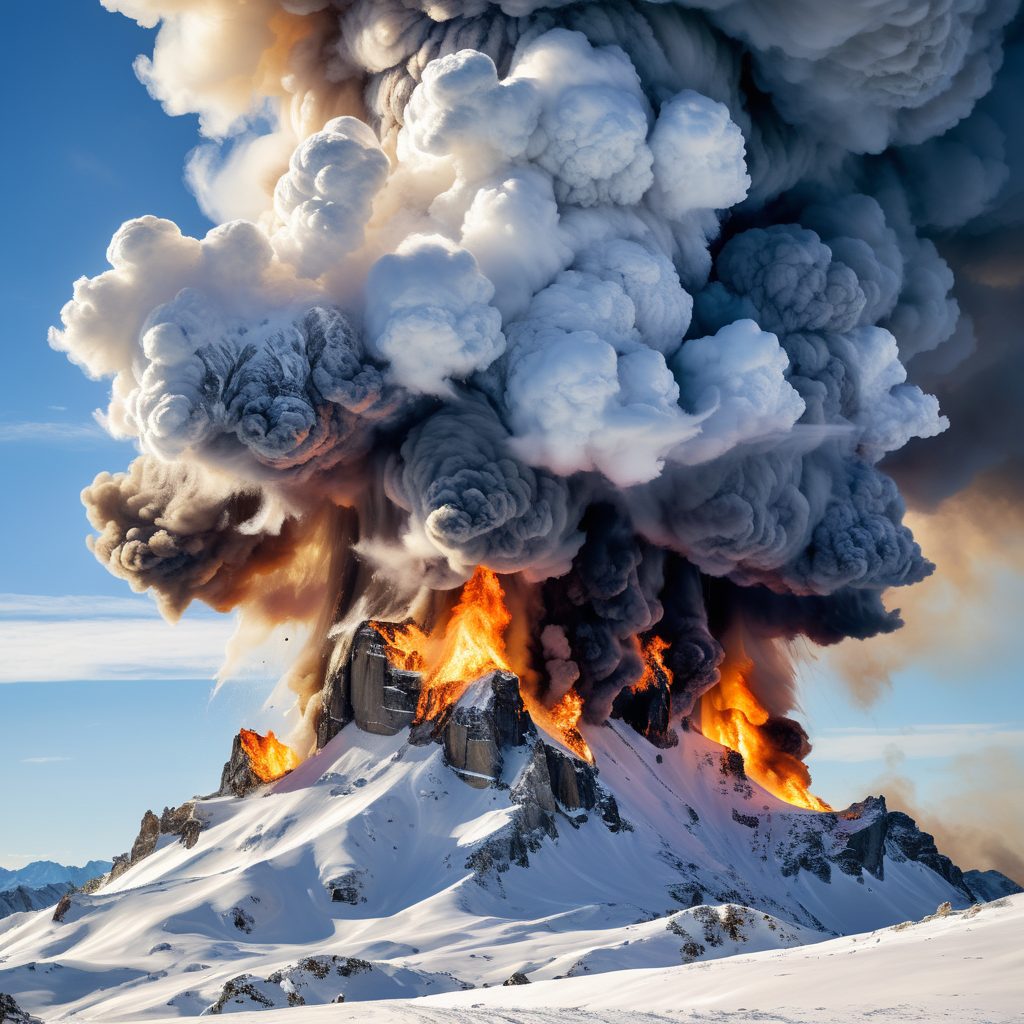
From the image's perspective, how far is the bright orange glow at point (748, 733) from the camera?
85.9 metres

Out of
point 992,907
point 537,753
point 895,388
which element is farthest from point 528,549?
point 992,907

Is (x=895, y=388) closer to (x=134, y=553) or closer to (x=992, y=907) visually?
(x=134, y=553)

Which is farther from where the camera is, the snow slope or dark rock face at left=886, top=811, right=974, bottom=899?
dark rock face at left=886, top=811, right=974, bottom=899

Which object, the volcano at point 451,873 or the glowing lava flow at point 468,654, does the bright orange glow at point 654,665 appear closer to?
the volcano at point 451,873

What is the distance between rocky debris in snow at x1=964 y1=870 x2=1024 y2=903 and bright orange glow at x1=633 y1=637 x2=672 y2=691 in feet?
93.9

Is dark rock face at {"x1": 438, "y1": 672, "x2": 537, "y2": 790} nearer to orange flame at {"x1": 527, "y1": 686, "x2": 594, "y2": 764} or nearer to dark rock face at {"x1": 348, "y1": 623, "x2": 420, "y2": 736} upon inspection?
dark rock face at {"x1": 348, "y1": 623, "x2": 420, "y2": 736}

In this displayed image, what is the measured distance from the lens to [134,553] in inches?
2387

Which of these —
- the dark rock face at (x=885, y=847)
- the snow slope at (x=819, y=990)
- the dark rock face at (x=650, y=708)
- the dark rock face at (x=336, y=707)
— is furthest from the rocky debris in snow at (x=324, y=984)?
the dark rock face at (x=885, y=847)

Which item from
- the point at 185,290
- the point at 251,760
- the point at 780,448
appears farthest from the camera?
the point at 251,760

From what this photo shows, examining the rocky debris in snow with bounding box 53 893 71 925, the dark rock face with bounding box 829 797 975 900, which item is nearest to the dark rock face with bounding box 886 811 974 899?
the dark rock face with bounding box 829 797 975 900

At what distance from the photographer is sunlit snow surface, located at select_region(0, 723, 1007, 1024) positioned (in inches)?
912

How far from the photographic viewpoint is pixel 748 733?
287 feet

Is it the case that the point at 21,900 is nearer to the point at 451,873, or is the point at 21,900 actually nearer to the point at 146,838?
the point at 146,838

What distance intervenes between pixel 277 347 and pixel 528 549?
51.4ft
